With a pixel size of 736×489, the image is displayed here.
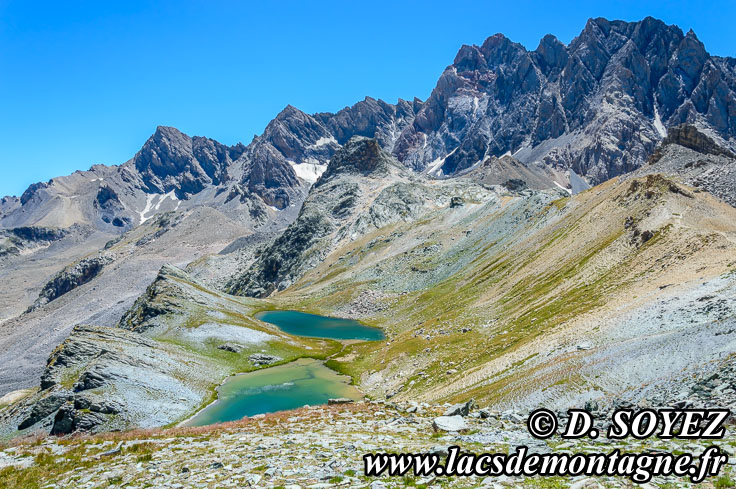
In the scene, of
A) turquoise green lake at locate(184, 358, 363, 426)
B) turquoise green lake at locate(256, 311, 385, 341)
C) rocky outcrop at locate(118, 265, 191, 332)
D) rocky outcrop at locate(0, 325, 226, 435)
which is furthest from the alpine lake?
rocky outcrop at locate(118, 265, 191, 332)

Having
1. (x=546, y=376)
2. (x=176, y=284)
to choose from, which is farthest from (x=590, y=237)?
(x=176, y=284)

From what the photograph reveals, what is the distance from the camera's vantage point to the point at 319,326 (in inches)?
4936

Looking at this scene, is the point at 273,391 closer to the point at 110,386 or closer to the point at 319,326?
the point at 110,386

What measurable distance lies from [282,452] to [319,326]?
102115 mm

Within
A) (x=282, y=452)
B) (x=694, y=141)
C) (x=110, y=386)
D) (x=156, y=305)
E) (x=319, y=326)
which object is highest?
(x=694, y=141)

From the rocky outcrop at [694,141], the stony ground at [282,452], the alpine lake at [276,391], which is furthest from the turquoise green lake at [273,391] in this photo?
the rocky outcrop at [694,141]

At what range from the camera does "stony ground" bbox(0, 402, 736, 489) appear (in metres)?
18.7

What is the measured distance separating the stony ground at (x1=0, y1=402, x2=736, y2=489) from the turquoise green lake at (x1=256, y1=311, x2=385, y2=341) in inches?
3024

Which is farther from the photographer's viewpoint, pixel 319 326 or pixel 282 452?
pixel 319 326

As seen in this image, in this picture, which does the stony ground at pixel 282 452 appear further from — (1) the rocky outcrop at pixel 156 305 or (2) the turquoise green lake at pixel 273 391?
(1) the rocky outcrop at pixel 156 305

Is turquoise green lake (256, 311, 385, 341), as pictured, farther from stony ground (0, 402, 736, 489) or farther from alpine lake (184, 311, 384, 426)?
stony ground (0, 402, 736, 489)

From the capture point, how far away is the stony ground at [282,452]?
18.7 m

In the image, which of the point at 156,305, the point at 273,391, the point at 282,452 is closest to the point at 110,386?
the point at 273,391

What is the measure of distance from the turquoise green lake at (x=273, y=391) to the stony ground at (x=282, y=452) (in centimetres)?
2231
